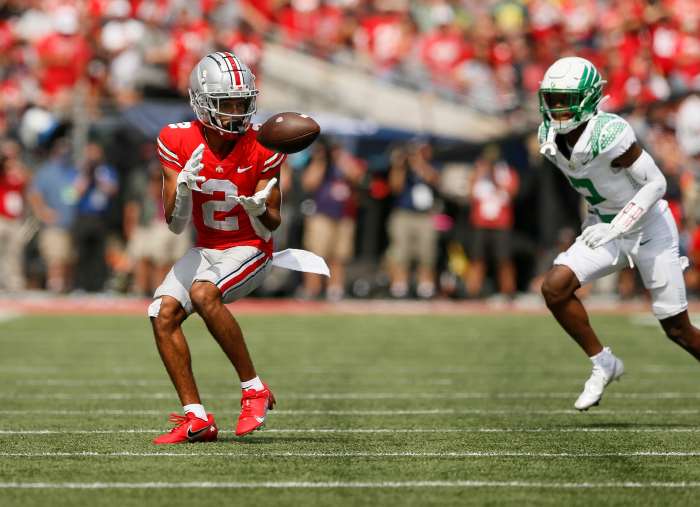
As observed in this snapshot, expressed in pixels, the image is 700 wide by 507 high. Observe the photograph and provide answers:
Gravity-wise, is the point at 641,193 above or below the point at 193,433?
above

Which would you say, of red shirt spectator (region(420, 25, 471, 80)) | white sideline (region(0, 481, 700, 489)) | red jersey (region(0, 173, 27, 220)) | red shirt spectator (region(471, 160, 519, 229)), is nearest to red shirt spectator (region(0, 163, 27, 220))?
red jersey (region(0, 173, 27, 220))

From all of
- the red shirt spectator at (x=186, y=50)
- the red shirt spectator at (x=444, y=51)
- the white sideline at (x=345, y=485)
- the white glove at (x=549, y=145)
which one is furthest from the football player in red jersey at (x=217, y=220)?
the red shirt spectator at (x=444, y=51)

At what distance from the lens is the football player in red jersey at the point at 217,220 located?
5.99 m

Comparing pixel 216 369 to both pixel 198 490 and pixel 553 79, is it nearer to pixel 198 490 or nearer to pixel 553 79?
pixel 553 79

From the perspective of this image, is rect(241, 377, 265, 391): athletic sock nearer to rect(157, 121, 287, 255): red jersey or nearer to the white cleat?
rect(157, 121, 287, 255): red jersey

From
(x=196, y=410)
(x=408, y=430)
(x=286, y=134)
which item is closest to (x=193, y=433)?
(x=196, y=410)

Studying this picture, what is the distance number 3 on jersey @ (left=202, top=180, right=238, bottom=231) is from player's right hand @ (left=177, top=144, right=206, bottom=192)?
226mm

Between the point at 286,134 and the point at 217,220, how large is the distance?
56 centimetres

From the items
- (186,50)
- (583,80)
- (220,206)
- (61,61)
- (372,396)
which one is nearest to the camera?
(220,206)

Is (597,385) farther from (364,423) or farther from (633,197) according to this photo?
(364,423)

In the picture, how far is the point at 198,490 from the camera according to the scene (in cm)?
471

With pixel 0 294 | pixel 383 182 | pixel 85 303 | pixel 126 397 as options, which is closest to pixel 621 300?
pixel 383 182

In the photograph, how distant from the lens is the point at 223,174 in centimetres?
609

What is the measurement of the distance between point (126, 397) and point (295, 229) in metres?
7.99
